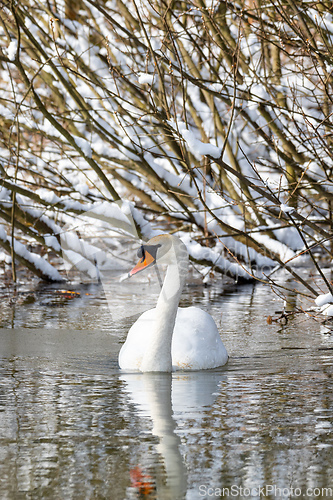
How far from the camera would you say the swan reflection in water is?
346cm

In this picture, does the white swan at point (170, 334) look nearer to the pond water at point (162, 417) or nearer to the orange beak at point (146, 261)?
the orange beak at point (146, 261)

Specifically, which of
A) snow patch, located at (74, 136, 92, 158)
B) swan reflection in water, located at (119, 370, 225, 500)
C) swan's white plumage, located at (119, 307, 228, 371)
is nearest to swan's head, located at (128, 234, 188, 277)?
swan's white plumage, located at (119, 307, 228, 371)

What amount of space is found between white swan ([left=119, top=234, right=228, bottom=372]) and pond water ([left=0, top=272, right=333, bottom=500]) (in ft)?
0.43

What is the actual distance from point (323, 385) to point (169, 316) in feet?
3.83

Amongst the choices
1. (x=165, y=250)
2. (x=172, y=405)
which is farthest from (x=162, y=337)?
(x=172, y=405)

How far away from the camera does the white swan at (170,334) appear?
227 inches

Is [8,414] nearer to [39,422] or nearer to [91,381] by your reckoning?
[39,422]

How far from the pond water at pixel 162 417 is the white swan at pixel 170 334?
131mm

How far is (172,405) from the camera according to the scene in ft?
15.8

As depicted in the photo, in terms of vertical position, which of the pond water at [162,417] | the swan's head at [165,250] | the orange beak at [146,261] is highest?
the swan's head at [165,250]

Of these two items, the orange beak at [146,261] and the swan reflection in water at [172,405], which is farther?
the orange beak at [146,261]

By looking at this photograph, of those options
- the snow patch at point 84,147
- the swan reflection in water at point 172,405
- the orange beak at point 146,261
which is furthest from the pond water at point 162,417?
the snow patch at point 84,147

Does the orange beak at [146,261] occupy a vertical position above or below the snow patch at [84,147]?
below

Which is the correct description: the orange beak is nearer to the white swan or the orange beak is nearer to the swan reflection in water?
the white swan
